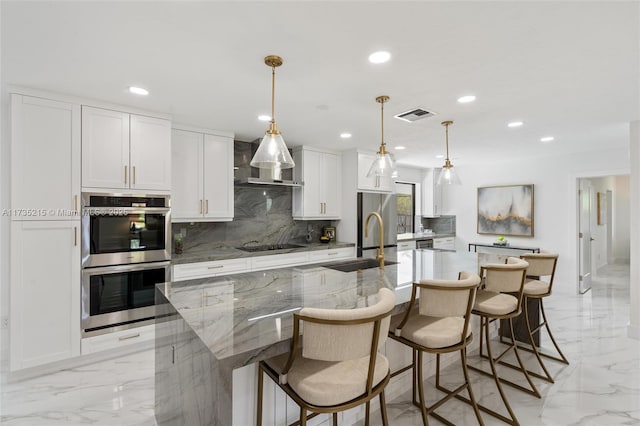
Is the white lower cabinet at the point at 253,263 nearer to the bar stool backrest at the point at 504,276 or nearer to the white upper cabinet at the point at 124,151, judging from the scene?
the white upper cabinet at the point at 124,151

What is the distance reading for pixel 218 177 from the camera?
3824mm

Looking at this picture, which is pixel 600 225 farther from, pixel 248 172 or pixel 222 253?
pixel 222 253

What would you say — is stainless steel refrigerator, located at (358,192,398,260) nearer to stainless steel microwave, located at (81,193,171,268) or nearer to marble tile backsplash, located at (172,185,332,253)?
marble tile backsplash, located at (172,185,332,253)

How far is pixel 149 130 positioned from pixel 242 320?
252cm

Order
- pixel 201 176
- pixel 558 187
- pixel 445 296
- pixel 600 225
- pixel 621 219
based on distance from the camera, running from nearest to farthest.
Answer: pixel 445 296, pixel 201 176, pixel 558 187, pixel 600 225, pixel 621 219

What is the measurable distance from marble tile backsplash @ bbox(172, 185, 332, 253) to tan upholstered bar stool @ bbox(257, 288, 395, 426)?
295 cm

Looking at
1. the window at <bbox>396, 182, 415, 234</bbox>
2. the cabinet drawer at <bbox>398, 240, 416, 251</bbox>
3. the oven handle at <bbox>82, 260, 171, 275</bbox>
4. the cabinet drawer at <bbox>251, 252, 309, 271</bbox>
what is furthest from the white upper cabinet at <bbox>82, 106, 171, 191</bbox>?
the window at <bbox>396, 182, 415, 234</bbox>

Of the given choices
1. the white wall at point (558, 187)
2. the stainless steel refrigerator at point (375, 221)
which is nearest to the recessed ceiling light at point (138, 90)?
the stainless steel refrigerator at point (375, 221)

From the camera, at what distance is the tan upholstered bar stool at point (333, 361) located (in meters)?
1.12

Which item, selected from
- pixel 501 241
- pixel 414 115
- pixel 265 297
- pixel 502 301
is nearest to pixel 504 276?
pixel 502 301

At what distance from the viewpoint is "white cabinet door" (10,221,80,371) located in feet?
8.18

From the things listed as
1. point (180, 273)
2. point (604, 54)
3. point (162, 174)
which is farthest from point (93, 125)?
point (604, 54)

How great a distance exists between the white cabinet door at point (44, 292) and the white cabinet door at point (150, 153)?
0.68 meters

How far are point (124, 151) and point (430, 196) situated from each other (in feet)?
18.7
